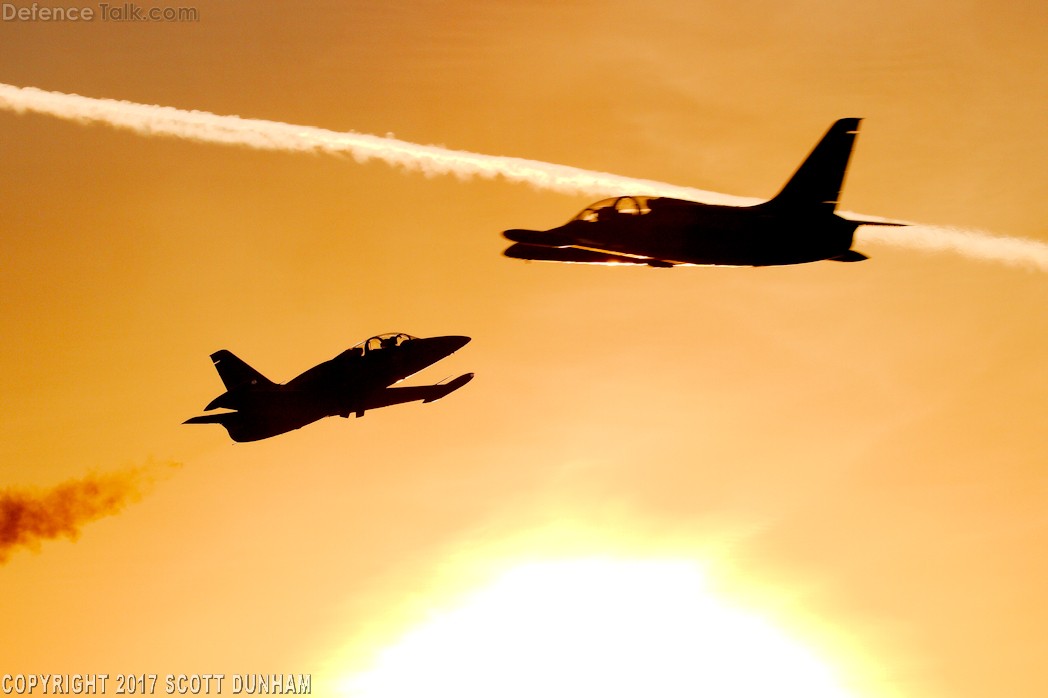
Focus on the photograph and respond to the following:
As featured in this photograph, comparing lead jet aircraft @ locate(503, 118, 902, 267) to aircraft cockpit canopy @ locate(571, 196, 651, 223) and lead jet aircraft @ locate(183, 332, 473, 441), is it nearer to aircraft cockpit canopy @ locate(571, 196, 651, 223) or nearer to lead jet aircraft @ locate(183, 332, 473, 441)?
aircraft cockpit canopy @ locate(571, 196, 651, 223)

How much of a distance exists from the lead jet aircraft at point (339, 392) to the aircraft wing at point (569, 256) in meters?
14.0

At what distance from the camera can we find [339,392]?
69625mm

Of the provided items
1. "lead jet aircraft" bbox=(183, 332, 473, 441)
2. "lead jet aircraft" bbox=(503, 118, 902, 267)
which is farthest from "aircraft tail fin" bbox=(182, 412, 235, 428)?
"lead jet aircraft" bbox=(503, 118, 902, 267)

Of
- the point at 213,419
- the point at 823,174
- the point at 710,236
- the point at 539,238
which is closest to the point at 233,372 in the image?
the point at 213,419

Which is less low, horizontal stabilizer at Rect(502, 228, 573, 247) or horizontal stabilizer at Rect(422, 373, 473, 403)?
horizontal stabilizer at Rect(502, 228, 573, 247)

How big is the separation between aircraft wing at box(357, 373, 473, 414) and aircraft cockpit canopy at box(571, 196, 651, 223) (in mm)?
16358

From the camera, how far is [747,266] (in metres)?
57.2

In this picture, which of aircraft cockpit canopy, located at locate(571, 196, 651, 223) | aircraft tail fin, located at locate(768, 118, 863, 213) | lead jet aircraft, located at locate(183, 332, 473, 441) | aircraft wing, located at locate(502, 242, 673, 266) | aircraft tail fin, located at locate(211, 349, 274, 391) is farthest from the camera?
aircraft tail fin, located at locate(211, 349, 274, 391)

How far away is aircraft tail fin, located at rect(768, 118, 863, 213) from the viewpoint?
57625 millimetres

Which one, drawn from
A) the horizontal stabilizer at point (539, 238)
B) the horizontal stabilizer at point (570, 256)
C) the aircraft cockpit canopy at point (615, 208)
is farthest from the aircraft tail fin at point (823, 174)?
the horizontal stabilizer at point (539, 238)

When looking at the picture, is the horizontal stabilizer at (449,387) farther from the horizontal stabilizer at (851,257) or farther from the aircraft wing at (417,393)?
the horizontal stabilizer at (851,257)

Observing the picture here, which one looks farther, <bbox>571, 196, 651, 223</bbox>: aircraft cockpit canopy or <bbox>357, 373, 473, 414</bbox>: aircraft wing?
<bbox>357, 373, 473, 414</bbox>: aircraft wing

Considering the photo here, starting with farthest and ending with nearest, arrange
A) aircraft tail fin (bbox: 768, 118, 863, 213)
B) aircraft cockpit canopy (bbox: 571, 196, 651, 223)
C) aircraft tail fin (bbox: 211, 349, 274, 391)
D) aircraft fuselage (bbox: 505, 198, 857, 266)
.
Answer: aircraft tail fin (bbox: 211, 349, 274, 391) < aircraft cockpit canopy (bbox: 571, 196, 651, 223) < aircraft tail fin (bbox: 768, 118, 863, 213) < aircraft fuselage (bbox: 505, 198, 857, 266)

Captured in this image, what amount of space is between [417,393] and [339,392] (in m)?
5.02
